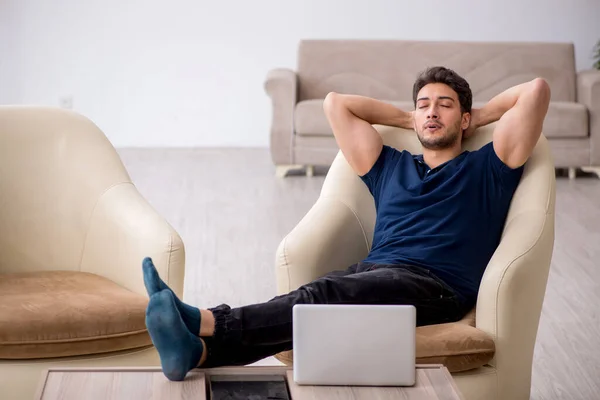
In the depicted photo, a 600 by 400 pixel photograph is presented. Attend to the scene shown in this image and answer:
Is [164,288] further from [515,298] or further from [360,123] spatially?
[360,123]

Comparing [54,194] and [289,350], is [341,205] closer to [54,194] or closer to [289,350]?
[289,350]

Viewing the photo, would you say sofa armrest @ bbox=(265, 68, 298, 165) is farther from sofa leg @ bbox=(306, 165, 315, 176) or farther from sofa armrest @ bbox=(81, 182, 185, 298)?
sofa armrest @ bbox=(81, 182, 185, 298)

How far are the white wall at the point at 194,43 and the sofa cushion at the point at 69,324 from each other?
5.34 m

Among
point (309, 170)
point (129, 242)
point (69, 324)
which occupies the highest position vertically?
point (129, 242)

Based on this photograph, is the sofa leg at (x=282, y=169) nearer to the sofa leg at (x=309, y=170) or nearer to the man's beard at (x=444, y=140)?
the sofa leg at (x=309, y=170)

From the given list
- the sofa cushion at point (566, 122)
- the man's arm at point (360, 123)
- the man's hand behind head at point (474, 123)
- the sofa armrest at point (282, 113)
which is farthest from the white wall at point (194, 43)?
the man's hand behind head at point (474, 123)

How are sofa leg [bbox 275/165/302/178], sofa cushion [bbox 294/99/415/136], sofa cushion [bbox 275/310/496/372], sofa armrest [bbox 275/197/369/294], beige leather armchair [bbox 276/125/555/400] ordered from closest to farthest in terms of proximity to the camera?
sofa cushion [bbox 275/310/496/372] < beige leather armchair [bbox 276/125/555/400] < sofa armrest [bbox 275/197/369/294] < sofa cushion [bbox 294/99/415/136] < sofa leg [bbox 275/165/302/178]

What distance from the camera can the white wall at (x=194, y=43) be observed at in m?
7.99

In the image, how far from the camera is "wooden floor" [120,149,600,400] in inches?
145

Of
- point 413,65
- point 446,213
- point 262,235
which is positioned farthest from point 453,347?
point 413,65

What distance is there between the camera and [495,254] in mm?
2869

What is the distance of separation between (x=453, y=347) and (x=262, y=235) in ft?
9.04

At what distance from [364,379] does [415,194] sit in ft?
3.35

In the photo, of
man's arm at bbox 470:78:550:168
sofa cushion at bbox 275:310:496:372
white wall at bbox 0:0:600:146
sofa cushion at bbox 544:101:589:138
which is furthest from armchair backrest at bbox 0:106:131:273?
white wall at bbox 0:0:600:146
